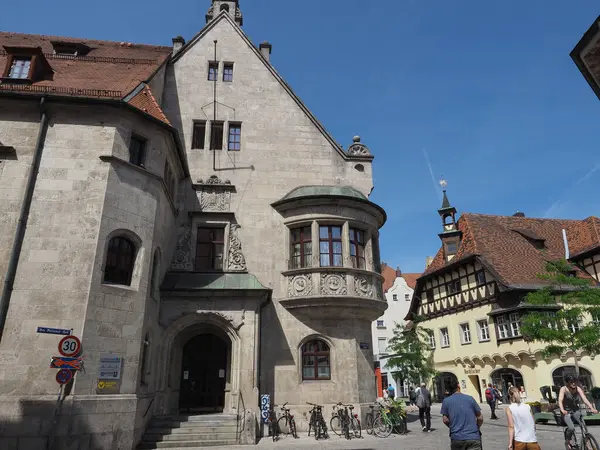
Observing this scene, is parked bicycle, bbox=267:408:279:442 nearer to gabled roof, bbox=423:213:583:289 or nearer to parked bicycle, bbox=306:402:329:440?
parked bicycle, bbox=306:402:329:440

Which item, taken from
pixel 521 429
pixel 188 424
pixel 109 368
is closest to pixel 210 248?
pixel 188 424

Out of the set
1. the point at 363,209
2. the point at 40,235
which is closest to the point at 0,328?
the point at 40,235

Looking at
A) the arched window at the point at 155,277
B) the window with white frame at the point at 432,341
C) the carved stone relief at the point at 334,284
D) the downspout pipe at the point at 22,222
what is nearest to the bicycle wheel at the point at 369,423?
the carved stone relief at the point at 334,284

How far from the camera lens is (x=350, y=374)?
1598 centimetres

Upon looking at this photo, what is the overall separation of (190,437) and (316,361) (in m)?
5.43

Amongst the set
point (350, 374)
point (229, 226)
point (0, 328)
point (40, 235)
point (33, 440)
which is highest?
point (229, 226)

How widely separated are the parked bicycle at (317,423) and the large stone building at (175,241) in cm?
96

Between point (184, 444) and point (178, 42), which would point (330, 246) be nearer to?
point (184, 444)

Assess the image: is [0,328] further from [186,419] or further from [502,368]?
[502,368]

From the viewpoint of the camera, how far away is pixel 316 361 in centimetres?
1633

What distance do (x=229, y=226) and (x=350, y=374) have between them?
24.7ft

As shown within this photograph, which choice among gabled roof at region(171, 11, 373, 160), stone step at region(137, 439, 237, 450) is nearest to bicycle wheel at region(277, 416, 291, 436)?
stone step at region(137, 439, 237, 450)

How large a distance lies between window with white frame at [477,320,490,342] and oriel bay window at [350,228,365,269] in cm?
1651

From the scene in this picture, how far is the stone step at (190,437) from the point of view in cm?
1259
